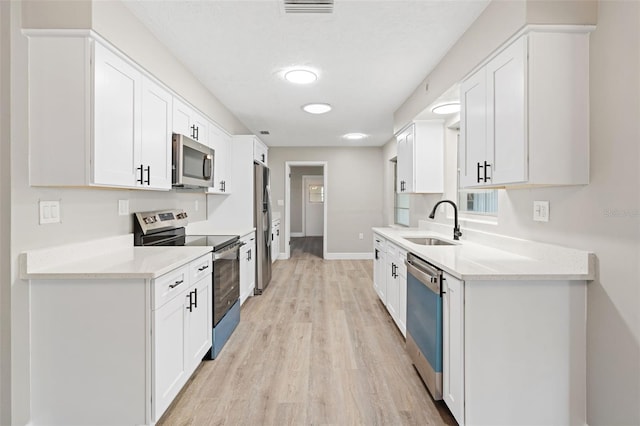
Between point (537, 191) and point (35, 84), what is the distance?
2874mm

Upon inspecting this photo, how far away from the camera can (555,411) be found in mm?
1600

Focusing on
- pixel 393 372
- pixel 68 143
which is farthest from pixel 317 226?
pixel 68 143

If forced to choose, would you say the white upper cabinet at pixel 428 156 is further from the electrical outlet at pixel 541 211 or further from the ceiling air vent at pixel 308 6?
the ceiling air vent at pixel 308 6

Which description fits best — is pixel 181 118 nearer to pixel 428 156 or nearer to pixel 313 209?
pixel 428 156

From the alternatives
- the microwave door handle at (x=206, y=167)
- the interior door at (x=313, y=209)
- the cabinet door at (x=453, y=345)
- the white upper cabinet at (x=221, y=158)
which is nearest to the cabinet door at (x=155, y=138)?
the microwave door handle at (x=206, y=167)

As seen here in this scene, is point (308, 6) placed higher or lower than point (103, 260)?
higher

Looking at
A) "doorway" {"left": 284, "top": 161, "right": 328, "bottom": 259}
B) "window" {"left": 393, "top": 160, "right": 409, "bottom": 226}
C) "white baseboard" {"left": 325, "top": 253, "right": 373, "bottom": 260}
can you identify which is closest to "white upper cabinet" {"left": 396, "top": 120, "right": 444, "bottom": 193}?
"window" {"left": 393, "top": 160, "right": 409, "bottom": 226}

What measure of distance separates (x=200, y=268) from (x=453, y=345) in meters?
1.68

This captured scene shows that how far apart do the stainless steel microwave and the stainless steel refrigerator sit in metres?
1.02

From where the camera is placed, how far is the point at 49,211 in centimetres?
175

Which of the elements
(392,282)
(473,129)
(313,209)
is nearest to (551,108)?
(473,129)

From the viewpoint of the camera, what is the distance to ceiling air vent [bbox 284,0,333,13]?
1.90 m

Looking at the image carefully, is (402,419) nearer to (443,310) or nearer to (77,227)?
(443,310)

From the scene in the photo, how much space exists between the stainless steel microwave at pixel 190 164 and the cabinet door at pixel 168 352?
1116 mm
